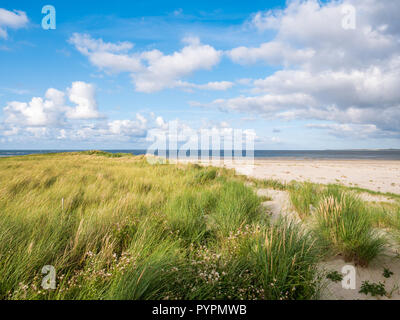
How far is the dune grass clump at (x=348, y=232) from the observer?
9.21 feet

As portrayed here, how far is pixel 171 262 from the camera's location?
2.21 metres

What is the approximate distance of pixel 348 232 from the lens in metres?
2.92

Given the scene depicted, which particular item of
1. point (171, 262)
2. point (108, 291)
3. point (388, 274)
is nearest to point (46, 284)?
point (108, 291)

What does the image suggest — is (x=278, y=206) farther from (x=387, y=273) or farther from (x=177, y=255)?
(x=177, y=255)

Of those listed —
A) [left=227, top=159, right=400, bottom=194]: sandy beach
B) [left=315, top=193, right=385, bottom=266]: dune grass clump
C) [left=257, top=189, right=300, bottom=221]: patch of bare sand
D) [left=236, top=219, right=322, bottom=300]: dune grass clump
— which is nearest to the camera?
[left=236, top=219, right=322, bottom=300]: dune grass clump

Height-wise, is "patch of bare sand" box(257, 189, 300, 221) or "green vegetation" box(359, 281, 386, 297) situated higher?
"patch of bare sand" box(257, 189, 300, 221)

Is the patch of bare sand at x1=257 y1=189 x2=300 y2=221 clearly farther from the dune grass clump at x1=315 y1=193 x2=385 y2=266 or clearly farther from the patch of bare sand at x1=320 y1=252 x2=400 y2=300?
the patch of bare sand at x1=320 y1=252 x2=400 y2=300

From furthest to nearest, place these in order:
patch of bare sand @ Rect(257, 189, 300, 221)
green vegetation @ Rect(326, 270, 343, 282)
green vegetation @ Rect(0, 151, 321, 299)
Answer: patch of bare sand @ Rect(257, 189, 300, 221), green vegetation @ Rect(326, 270, 343, 282), green vegetation @ Rect(0, 151, 321, 299)

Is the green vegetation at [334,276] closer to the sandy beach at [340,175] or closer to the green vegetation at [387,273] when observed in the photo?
the green vegetation at [387,273]

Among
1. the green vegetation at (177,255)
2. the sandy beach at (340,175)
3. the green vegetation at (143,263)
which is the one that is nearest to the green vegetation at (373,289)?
the green vegetation at (177,255)

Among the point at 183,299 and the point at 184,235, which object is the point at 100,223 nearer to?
the point at 184,235

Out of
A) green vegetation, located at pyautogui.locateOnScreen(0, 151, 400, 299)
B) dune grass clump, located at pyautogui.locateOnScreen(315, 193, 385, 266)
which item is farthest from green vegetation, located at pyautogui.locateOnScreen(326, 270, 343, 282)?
dune grass clump, located at pyautogui.locateOnScreen(315, 193, 385, 266)

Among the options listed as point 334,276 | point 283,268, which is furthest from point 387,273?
point 283,268

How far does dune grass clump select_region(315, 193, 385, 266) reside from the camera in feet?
9.21
